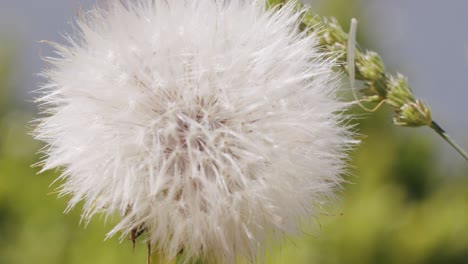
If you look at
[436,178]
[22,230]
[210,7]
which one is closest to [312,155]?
[210,7]

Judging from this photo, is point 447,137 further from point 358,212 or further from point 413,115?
point 358,212

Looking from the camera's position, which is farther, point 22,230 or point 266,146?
point 22,230

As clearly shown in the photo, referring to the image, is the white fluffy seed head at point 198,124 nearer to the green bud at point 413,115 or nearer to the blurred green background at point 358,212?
the green bud at point 413,115

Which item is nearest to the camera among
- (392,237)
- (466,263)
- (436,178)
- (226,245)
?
(226,245)

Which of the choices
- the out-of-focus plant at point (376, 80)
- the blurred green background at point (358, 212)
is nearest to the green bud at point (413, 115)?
the out-of-focus plant at point (376, 80)

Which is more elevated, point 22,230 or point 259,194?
point 259,194

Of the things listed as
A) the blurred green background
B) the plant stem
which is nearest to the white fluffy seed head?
the plant stem

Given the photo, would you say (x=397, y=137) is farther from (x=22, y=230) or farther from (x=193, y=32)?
(x=193, y=32)
